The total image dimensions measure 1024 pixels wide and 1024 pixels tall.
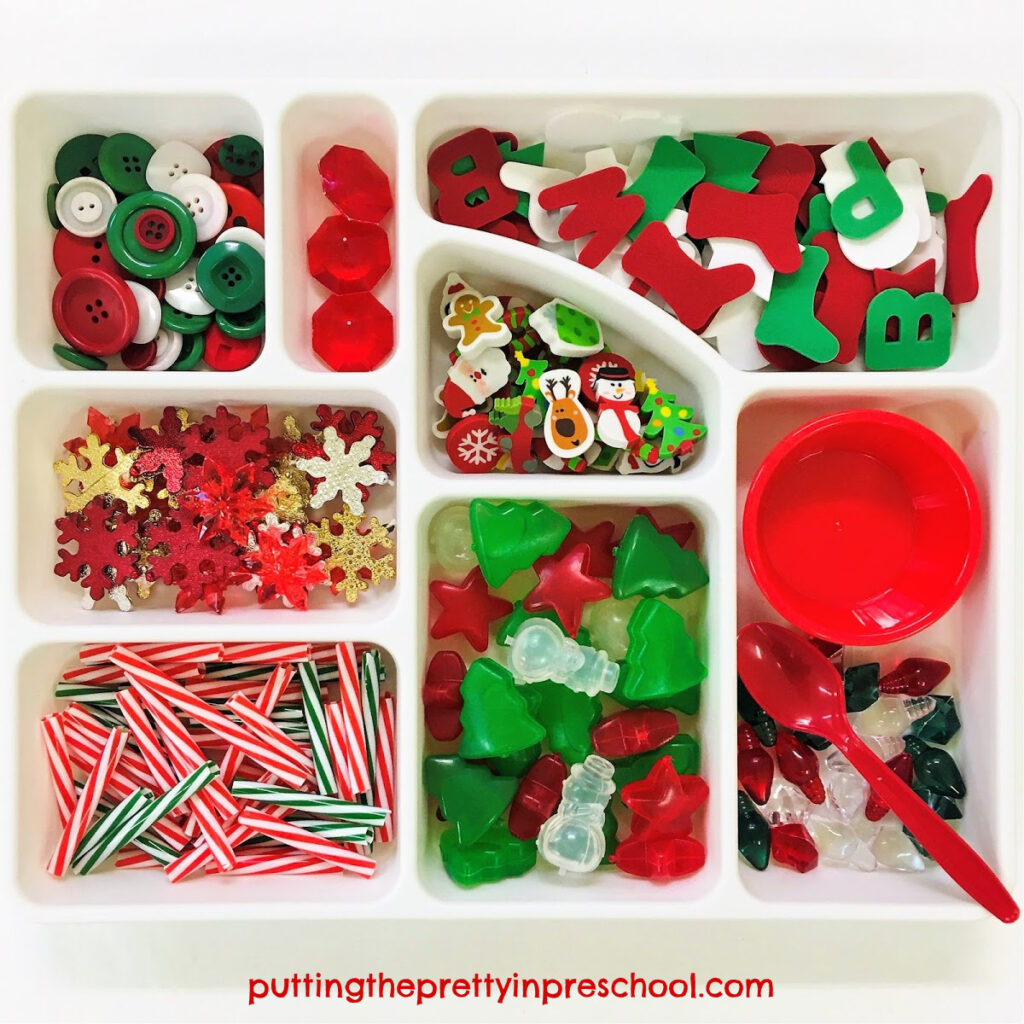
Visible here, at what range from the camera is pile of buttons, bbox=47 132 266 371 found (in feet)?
3.73

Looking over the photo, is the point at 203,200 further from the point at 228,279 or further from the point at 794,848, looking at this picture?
the point at 794,848

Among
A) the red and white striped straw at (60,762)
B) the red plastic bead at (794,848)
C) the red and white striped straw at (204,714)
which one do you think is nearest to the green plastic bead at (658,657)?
the red plastic bead at (794,848)

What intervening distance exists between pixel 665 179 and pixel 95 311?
698 millimetres

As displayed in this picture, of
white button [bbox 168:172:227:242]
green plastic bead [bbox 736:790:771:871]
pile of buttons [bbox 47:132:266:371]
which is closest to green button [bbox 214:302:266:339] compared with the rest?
pile of buttons [bbox 47:132:266:371]

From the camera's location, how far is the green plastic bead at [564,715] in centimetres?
116

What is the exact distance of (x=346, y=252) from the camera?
115 cm

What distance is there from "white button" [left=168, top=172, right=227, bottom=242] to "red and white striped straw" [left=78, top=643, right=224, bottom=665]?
502 millimetres

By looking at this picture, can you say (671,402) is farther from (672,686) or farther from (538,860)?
(538,860)

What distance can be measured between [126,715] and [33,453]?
0.33 m

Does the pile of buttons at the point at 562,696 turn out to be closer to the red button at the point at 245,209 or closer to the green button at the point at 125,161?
the red button at the point at 245,209

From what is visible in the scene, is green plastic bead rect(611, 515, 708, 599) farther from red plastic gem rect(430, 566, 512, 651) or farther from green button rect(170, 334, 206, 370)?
green button rect(170, 334, 206, 370)

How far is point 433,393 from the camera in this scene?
47.7 inches

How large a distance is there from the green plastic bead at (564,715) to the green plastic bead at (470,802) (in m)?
0.09

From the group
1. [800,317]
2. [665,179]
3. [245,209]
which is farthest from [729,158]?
[245,209]
